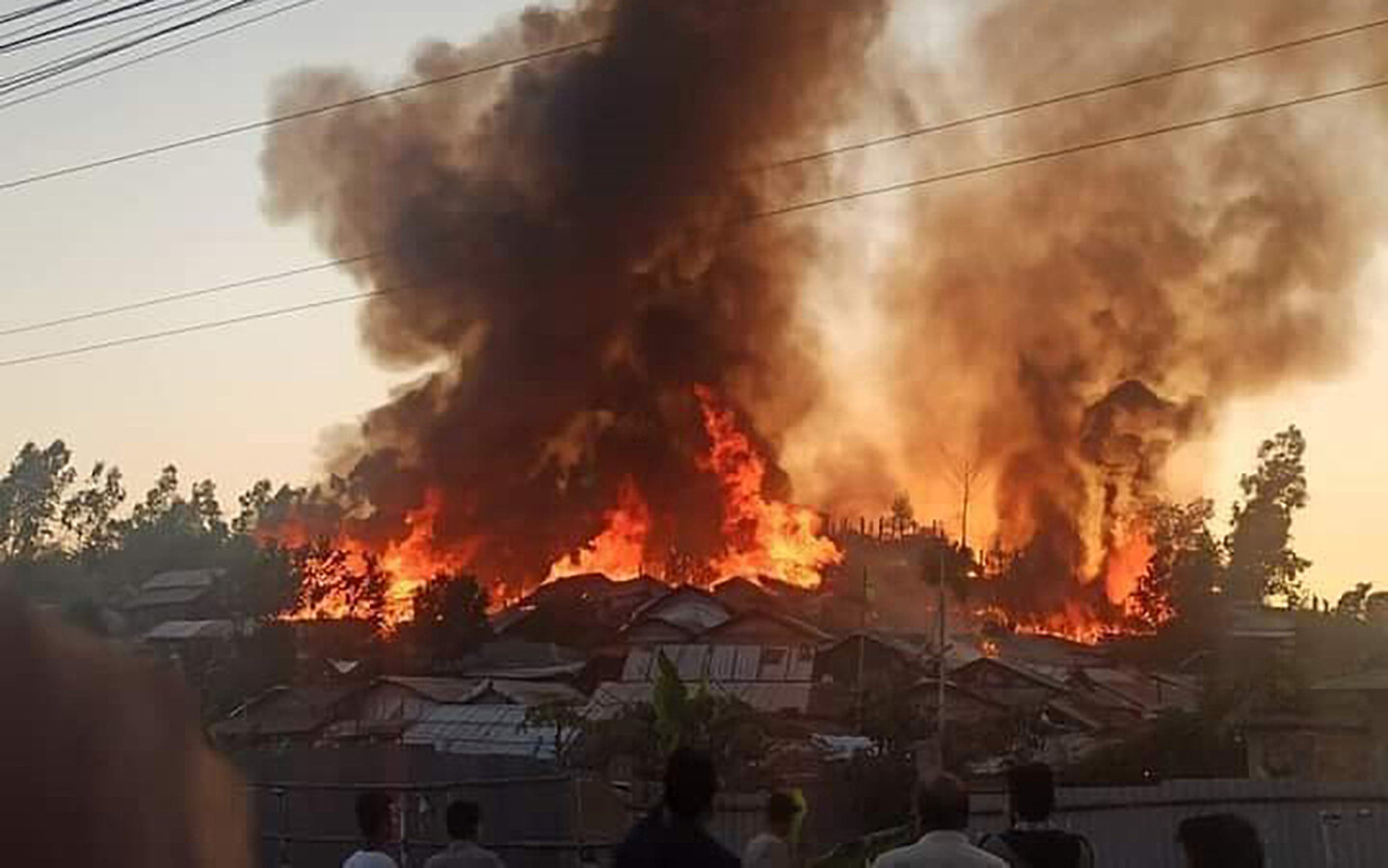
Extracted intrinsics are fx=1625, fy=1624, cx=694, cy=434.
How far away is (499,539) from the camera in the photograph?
1817 inches

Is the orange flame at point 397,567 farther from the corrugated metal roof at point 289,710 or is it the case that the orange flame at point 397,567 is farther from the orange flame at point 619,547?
the corrugated metal roof at point 289,710

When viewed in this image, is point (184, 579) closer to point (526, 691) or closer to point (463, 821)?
point (526, 691)

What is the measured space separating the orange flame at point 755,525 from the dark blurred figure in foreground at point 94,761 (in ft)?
120

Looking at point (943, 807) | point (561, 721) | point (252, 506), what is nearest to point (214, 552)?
point (252, 506)

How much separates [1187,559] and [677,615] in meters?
20.8

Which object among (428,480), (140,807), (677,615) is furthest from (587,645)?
(140,807)

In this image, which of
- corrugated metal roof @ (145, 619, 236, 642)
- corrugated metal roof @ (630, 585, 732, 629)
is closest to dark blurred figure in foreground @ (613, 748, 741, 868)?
corrugated metal roof @ (630, 585, 732, 629)

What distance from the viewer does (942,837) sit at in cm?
625

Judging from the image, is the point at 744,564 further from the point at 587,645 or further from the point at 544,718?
the point at 544,718

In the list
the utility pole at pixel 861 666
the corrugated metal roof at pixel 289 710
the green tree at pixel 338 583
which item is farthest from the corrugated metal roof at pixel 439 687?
the utility pole at pixel 861 666

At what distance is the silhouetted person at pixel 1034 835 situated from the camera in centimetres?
689

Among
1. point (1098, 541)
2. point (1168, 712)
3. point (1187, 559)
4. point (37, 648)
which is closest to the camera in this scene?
point (37, 648)

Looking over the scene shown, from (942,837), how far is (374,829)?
3261 millimetres

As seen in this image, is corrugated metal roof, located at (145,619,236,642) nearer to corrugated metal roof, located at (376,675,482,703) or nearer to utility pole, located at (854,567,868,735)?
corrugated metal roof, located at (376,675,482,703)
